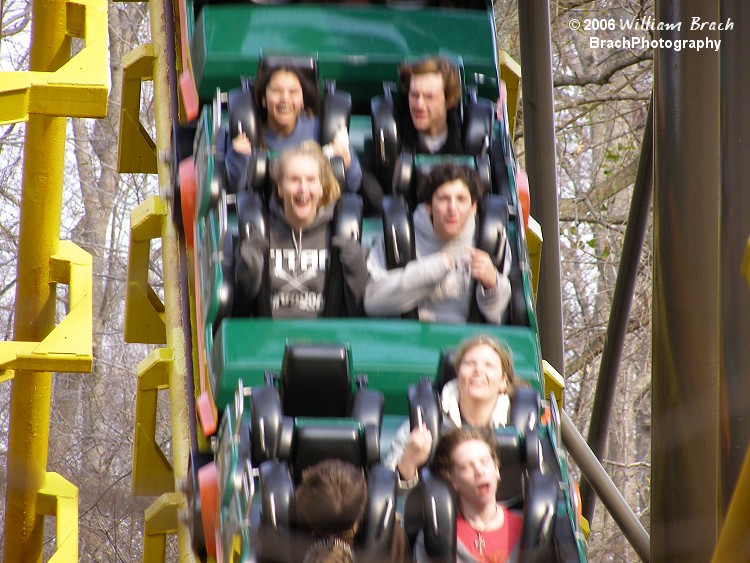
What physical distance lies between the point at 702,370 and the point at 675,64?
2.77 feet

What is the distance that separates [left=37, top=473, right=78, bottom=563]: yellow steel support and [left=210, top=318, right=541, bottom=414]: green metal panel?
891 millimetres

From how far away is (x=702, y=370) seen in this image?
125 inches

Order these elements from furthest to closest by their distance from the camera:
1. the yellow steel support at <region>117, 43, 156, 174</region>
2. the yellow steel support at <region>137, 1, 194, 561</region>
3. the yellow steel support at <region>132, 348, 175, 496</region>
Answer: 1. the yellow steel support at <region>117, 43, 156, 174</region>
2. the yellow steel support at <region>132, 348, 175, 496</region>
3. the yellow steel support at <region>137, 1, 194, 561</region>

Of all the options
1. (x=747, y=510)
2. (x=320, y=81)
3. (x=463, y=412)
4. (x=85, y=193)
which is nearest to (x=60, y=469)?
(x=85, y=193)

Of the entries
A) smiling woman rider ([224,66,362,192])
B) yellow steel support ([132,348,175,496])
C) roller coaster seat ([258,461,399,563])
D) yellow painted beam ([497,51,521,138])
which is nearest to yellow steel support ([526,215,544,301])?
yellow painted beam ([497,51,521,138])

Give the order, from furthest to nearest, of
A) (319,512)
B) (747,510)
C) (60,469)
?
1. (60,469)
2. (319,512)
3. (747,510)

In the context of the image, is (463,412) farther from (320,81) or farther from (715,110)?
(320,81)

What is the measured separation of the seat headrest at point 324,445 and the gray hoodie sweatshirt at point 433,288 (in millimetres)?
578

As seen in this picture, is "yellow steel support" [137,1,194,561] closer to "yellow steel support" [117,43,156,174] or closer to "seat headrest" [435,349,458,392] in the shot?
"yellow steel support" [117,43,156,174]

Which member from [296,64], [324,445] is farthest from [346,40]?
[324,445]

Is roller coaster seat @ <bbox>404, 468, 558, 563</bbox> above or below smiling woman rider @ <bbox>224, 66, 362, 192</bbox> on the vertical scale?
below

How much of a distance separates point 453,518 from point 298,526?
351 millimetres

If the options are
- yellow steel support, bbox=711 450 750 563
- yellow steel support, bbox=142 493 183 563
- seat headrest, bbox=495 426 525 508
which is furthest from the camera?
yellow steel support, bbox=142 493 183 563

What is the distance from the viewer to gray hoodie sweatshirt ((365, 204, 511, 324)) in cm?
324
